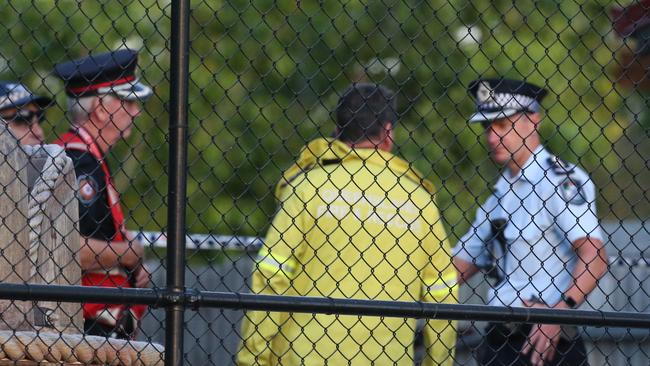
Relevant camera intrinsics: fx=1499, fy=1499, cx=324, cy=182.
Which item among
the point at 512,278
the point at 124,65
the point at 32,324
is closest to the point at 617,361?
the point at 512,278

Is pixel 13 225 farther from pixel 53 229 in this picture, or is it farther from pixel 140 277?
→ pixel 140 277

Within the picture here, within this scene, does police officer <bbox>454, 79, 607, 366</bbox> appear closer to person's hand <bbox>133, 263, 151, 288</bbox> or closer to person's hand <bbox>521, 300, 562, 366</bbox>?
person's hand <bbox>521, 300, 562, 366</bbox>

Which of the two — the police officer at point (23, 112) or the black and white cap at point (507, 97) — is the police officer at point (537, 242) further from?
the police officer at point (23, 112)

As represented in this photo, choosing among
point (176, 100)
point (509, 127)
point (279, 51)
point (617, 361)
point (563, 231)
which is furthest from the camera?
point (279, 51)

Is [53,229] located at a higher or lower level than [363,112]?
lower

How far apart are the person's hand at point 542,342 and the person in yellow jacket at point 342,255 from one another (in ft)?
1.58

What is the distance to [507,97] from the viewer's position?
5727 millimetres

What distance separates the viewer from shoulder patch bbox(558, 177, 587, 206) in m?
5.41

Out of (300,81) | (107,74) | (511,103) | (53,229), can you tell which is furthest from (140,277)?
(300,81)

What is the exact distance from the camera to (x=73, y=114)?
5582 millimetres

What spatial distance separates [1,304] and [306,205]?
1.11 m

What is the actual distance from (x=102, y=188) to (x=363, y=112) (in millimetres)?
934

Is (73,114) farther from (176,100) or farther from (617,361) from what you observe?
(617,361)

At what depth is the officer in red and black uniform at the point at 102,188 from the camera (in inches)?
201
